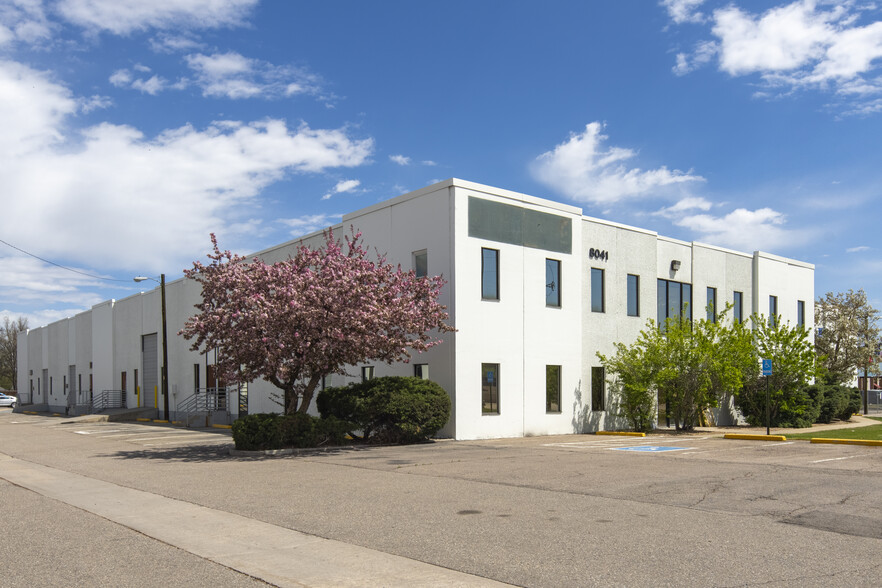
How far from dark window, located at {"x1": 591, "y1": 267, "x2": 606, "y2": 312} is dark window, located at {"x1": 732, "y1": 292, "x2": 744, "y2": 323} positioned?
356 inches

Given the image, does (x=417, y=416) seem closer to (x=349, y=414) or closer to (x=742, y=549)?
(x=349, y=414)

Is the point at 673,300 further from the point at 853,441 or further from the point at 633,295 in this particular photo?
the point at 853,441

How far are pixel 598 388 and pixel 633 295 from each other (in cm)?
413

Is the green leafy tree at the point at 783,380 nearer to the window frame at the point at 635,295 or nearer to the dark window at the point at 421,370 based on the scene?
the window frame at the point at 635,295

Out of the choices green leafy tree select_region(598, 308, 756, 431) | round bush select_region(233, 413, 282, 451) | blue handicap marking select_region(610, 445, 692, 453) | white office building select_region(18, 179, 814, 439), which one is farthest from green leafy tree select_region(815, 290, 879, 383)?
round bush select_region(233, 413, 282, 451)

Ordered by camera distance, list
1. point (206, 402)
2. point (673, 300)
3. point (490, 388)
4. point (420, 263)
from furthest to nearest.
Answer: point (206, 402), point (673, 300), point (420, 263), point (490, 388)

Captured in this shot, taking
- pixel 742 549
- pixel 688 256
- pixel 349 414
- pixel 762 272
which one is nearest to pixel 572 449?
pixel 349 414

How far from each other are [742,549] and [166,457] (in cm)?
1502

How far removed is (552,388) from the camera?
25.8 m

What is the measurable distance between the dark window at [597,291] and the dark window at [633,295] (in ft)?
5.99

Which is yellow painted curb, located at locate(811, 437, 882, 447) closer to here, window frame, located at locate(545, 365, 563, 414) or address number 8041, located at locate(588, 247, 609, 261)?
window frame, located at locate(545, 365, 563, 414)

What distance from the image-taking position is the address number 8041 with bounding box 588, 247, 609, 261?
89.9 ft

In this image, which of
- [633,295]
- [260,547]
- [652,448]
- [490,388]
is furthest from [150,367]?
[260,547]

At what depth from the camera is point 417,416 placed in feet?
69.1
